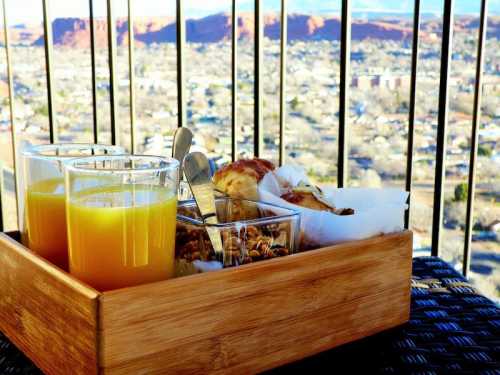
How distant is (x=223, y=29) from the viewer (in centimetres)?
216

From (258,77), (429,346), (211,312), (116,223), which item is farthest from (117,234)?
(258,77)

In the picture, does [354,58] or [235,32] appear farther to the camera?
[235,32]

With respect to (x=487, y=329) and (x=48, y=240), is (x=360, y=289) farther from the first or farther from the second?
(x=48, y=240)

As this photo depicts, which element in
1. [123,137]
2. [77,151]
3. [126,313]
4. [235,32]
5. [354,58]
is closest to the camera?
[126,313]

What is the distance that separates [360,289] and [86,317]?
44 cm

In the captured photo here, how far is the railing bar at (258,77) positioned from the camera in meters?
1.89

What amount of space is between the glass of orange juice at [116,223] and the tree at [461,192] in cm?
131

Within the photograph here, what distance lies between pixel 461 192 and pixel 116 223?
1470 millimetres

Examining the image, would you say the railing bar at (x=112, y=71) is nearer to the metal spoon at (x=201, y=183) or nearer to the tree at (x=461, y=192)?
the tree at (x=461, y=192)

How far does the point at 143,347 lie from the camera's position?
2.24 feet

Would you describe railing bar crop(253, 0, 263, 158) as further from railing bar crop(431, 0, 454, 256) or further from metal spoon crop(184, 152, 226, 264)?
metal spoon crop(184, 152, 226, 264)

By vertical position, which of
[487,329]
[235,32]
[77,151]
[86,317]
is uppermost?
[235,32]

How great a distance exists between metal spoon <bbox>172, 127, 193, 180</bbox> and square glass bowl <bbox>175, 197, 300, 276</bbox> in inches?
4.2

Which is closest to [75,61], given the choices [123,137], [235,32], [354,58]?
[123,137]
